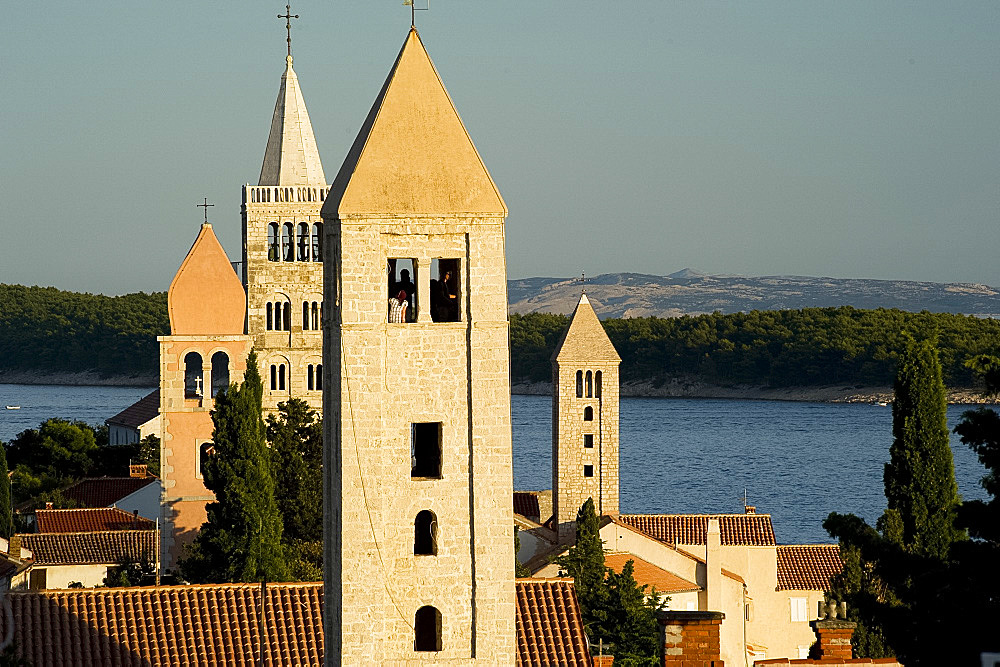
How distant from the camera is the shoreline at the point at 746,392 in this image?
404 ft

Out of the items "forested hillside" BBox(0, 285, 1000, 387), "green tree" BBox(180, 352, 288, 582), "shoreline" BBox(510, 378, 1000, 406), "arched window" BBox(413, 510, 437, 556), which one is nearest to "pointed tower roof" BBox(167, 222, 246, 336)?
"green tree" BBox(180, 352, 288, 582)

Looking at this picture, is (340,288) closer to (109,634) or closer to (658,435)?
(109,634)

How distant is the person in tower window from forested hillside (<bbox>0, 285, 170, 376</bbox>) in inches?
5020

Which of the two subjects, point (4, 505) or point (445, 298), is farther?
point (4, 505)

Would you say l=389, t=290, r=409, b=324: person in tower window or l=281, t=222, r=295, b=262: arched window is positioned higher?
l=281, t=222, r=295, b=262: arched window

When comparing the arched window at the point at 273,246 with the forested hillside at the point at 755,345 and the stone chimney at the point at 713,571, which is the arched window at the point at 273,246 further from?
the forested hillside at the point at 755,345

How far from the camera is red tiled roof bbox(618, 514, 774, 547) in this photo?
1722 inches

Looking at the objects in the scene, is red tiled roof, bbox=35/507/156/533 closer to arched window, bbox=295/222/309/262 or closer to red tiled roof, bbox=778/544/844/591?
arched window, bbox=295/222/309/262

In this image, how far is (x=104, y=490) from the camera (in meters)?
48.1

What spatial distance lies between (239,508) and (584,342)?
22888 mm

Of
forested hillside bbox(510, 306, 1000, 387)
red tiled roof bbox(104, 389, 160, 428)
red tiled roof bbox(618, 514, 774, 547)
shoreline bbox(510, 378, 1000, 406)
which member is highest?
forested hillside bbox(510, 306, 1000, 387)

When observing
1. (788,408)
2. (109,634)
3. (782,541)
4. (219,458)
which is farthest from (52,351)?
(109,634)

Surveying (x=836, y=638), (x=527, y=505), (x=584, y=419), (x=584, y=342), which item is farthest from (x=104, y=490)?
(x=836, y=638)

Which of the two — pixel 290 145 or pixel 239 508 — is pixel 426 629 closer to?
pixel 239 508
